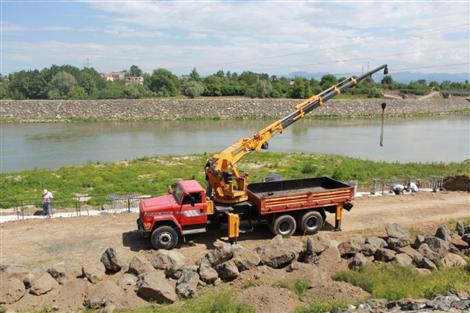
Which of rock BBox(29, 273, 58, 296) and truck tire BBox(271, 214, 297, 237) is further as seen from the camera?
truck tire BBox(271, 214, 297, 237)

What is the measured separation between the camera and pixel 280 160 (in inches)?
1336

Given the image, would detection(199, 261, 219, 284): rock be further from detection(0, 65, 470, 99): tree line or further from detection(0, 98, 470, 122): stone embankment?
detection(0, 65, 470, 99): tree line

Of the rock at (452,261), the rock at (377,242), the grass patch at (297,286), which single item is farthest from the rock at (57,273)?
the rock at (452,261)

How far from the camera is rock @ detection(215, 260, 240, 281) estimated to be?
38.9ft

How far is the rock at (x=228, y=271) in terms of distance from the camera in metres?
11.8

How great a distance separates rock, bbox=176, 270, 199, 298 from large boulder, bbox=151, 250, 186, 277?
1.50 ft

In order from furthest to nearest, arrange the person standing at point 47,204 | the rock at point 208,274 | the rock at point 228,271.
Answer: the person standing at point 47,204, the rock at point 228,271, the rock at point 208,274

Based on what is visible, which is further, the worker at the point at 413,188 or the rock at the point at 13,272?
the worker at the point at 413,188

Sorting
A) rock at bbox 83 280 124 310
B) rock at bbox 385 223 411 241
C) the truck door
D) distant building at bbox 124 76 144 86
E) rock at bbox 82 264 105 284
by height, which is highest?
distant building at bbox 124 76 144 86

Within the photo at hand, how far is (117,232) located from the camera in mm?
16344

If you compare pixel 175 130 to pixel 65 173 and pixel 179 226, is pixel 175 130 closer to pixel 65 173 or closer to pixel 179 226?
pixel 65 173

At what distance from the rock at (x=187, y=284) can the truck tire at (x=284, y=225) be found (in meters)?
4.62

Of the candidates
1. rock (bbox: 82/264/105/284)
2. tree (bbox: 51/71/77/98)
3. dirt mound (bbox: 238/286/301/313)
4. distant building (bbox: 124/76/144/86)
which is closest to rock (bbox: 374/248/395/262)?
dirt mound (bbox: 238/286/301/313)

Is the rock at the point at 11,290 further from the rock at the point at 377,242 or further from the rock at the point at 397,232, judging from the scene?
the rock at the point at 397,232
